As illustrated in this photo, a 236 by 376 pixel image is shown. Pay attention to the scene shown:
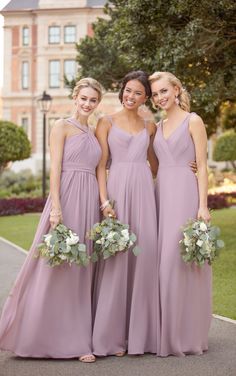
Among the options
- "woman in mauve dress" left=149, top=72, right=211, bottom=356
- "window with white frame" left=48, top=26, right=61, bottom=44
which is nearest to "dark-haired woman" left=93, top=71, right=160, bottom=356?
"woman in mauve dress" left=149, top=72, right=211, bottom=356

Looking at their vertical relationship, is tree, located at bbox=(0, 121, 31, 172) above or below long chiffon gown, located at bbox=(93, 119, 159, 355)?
above

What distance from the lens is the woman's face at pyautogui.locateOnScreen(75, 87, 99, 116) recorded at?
641 centimetres

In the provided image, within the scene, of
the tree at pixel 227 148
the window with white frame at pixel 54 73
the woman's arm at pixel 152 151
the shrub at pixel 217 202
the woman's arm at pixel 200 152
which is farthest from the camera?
the window with white frame at pixel 54 73

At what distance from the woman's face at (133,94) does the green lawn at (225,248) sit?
2926mm

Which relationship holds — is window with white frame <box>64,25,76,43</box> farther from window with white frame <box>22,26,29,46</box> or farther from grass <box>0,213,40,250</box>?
grass <box>0,213,40,250</box>

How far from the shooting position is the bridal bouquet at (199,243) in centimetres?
612

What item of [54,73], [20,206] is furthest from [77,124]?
[54,73]

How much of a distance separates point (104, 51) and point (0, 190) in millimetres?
15817

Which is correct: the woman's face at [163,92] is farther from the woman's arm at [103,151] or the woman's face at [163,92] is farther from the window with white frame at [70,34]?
the window with white frame at [70,34]

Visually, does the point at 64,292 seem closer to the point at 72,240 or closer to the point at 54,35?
the point at 72,240

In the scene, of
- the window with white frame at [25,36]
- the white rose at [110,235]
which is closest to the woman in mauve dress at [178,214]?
the white rose at [110,235]

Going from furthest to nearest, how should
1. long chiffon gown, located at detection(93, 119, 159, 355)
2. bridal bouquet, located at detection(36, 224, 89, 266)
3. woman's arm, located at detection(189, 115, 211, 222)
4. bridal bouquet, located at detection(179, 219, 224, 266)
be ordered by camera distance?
woman's arm, located at detection(189, 115, 211, 222)
long chiffon gown, located at detection(93, 119, 159, 355)
bridal bouquet, located at detection(179, 219, 224, 266)
bridal bouquet, located at detection(36, 224, 89, 266)

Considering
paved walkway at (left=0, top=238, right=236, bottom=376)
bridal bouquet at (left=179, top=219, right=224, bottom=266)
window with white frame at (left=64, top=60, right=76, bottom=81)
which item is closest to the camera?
paved walkway at (left=0, top=238, right=236, bottom=376)

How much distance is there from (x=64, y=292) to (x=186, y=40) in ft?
21.7
